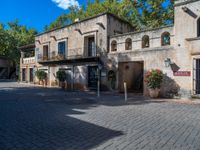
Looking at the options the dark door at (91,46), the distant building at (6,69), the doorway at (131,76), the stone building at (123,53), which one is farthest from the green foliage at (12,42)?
the doorway at (131,76)

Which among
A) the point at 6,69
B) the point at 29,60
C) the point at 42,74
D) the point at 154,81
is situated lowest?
the point at 154,81

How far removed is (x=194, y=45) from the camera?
1252 centimetres

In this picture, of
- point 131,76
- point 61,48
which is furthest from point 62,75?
point 131,76

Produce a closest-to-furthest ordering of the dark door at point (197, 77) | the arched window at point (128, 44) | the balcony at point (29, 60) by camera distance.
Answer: the dark door at point (197, 77)
the arched window at point (128, 44)
the balcony at point (29, 60)

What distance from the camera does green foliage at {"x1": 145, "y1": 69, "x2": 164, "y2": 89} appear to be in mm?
13672

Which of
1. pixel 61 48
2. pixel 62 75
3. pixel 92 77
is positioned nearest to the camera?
pixel 92 77

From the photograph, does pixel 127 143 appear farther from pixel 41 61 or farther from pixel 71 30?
pixel 41 61

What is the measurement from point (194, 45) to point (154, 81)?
10.7 ft

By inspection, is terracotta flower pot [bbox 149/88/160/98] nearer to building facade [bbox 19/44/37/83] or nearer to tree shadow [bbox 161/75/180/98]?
tree shadow [bbox 161/75/180/98]

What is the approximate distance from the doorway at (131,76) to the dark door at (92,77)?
108 inches

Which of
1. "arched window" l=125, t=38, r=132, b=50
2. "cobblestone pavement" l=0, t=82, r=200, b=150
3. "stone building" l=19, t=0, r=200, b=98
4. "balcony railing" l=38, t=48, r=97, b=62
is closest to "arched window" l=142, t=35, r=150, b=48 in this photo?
"stone building" l=19, t=0, r=200, b=98

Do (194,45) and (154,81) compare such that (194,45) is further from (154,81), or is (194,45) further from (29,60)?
(29,60)

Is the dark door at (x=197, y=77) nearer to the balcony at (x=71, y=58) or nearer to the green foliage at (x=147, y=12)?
the balcony at (x=71, y=58)

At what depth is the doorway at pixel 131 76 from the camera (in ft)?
57.4
